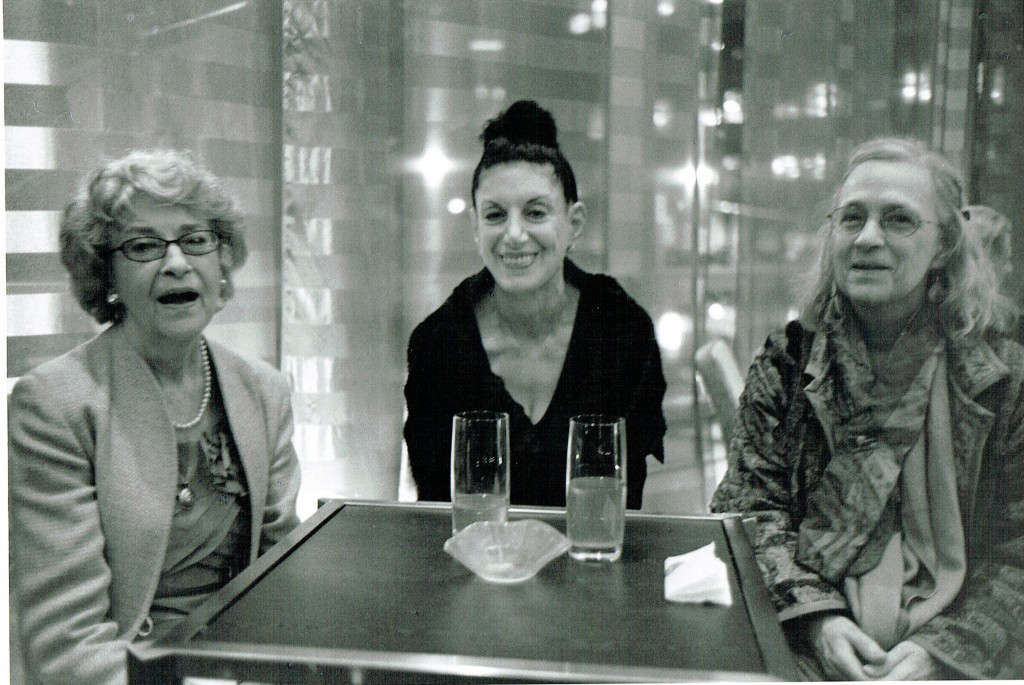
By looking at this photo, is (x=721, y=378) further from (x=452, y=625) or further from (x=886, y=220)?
(x=452, y=625)

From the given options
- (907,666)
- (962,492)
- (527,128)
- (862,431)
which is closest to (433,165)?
(527,128)

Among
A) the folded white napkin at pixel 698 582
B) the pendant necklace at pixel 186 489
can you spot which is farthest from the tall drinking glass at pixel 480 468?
the pendant necklace at pixel 186 489

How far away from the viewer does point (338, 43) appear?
1803 millimetres

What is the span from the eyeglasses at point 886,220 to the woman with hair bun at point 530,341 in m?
0.40

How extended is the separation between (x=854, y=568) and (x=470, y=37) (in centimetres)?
120

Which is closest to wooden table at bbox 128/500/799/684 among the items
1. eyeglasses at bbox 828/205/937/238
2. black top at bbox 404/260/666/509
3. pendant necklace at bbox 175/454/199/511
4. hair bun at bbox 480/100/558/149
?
pendant necklace at bbox 175/454/199/511

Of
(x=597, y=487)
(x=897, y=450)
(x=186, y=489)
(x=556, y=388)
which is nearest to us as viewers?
(x=597, y=487)

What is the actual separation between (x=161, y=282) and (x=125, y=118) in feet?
0.98

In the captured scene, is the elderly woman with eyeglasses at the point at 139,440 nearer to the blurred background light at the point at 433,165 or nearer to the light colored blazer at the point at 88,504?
the light colored blazer at the point at 88,504

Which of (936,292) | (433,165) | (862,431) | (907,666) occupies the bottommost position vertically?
(907,666)

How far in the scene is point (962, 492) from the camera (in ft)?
5.65

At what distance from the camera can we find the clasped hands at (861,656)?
1.67 meters

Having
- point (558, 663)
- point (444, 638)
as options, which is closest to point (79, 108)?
point (444, 638)

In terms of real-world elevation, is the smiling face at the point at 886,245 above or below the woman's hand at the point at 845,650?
above
